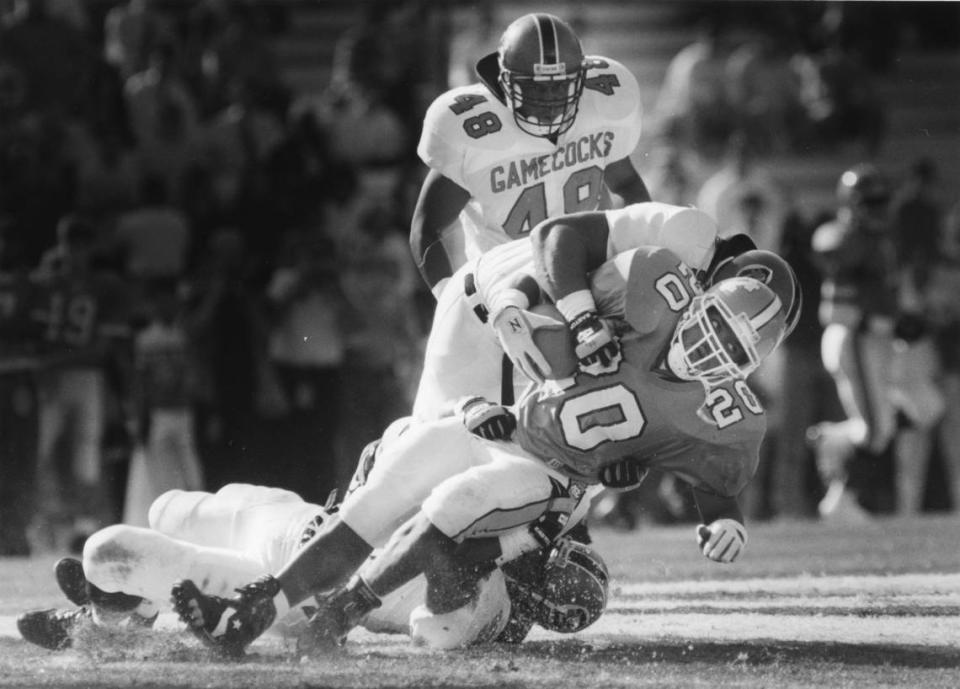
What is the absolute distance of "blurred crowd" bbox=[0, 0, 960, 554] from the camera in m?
8.91

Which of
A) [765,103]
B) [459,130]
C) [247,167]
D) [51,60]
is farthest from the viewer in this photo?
[765,103]

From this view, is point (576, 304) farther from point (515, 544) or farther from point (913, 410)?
point (913, 410)

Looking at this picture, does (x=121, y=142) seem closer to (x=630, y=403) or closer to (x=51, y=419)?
(x=51, y=419)

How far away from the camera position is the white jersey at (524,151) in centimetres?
588

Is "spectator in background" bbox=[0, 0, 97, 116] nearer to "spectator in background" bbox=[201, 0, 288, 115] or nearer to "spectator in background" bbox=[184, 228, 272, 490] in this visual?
"spectator in background" bbox=[201, 0, 288, 115]

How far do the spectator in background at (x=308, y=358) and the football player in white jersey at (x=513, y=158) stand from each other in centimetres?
324

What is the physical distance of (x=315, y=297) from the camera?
9297 millimetres

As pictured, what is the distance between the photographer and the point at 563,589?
4.94 m

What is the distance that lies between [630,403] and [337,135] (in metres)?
6.16

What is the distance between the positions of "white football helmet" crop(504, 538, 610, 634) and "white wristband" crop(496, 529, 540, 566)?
4.5 inches

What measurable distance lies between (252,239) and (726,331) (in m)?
5.55

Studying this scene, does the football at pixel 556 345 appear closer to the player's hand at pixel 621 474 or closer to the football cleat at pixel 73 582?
the player's hand at pixel 621 474

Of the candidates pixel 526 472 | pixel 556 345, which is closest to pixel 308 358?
pixel 526 472

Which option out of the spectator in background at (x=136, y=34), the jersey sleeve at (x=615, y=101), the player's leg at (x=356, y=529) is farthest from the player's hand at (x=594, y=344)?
the spectator in background at (x=136, y=34)
